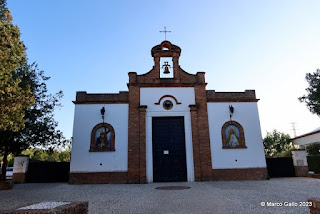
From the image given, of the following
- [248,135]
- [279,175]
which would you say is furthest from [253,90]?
[279,175]

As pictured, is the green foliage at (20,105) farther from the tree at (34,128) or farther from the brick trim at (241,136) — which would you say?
the brick trim at (241,136)

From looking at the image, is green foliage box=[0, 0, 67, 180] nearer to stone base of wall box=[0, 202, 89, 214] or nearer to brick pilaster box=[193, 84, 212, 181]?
stone base of wall box=[0, 202, 89, 214]

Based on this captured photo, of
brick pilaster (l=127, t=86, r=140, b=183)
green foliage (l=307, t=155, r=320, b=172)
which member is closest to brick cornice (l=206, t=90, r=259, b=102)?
brick pilaster (l=127, t=86, r=140, b=183)

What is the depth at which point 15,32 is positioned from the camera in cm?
681

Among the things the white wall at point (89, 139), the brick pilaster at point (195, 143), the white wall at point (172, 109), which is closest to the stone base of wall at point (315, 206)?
the brick pilaster at point (195, 143)

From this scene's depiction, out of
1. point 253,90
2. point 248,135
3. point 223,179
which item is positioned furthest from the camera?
point 253,90

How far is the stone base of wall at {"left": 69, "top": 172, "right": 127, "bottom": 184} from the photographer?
11.8m

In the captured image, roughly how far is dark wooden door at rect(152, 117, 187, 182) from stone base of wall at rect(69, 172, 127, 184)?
1.93m

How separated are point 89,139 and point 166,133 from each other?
460cm

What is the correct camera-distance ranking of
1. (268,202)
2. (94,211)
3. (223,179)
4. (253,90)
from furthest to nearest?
(253,90) → (223,179) → (268,202) → (94,211)

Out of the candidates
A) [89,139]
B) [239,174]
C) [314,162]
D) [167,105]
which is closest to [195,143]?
[167,105]

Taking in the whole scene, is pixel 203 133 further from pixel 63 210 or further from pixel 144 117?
pixel 63 210

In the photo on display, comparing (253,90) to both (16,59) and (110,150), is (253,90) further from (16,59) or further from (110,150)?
(16,59)

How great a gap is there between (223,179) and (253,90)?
20.1 ft
